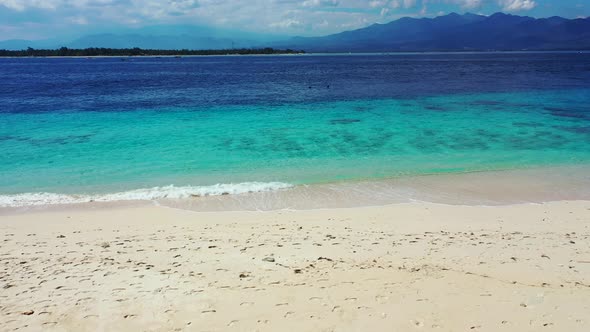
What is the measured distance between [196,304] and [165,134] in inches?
695

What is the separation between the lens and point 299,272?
6.95 meters

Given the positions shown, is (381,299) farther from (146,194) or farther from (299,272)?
(146,194)

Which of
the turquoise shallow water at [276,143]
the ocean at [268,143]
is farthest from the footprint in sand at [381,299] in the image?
the turquoise shallow water at [276,143]

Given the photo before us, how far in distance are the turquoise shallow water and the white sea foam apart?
1.37ft

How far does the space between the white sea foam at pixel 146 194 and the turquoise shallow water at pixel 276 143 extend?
1.37 ft

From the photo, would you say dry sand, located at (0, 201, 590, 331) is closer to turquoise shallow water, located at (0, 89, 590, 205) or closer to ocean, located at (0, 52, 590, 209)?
ocean, located at (0, 52, 590, 209)

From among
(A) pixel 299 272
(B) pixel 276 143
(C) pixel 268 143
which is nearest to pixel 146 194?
(A) pixel 299 272

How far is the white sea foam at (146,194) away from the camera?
1196 cm

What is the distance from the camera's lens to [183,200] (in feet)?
39.7

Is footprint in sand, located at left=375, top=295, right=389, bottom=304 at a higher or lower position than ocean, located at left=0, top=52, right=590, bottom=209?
higher

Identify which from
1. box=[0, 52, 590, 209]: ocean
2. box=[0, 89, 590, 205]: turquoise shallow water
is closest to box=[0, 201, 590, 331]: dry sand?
box=[0, 52, 590, 209]: ocean

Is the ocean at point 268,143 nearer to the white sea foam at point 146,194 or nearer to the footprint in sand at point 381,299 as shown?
the white sea foam at point 146,194

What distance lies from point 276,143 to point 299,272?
43.3 feet

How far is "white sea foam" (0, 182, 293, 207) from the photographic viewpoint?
11961 millimetres
